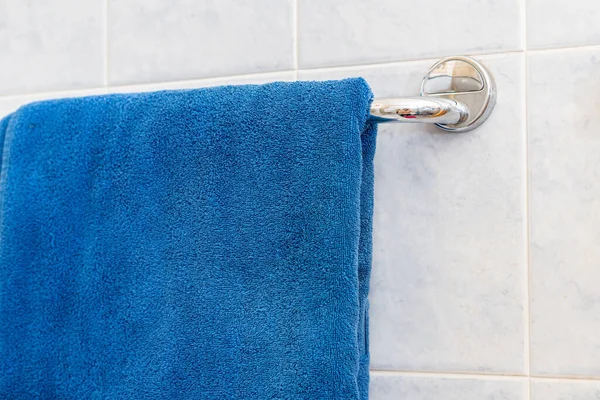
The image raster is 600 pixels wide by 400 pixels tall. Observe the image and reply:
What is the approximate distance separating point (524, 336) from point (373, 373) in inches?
6.4

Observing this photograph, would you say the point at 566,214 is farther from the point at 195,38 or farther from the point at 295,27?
the point at 195,38

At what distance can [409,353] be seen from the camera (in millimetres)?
734

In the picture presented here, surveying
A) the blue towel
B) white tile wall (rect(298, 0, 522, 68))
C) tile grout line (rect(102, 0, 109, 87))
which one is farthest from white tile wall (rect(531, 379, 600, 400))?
tile grout line (rect(102, 0, 109, 87))

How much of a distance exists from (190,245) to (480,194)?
0.30 metres

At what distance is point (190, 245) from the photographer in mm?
655

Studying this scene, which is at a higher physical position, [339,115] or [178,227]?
[339,115]

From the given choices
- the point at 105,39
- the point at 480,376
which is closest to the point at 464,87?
the point at 480,376

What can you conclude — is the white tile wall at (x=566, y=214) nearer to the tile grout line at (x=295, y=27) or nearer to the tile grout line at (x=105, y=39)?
the tile grout line at (x=295, y=27)

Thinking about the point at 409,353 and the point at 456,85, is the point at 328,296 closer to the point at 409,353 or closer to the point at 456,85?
the point at 409,353

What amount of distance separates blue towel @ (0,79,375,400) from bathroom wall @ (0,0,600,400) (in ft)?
0.29

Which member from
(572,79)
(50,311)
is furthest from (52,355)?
(572,79)

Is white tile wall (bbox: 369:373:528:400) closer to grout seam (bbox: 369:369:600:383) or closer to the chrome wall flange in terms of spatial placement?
grout seam (bbox: 369:369:600:383)

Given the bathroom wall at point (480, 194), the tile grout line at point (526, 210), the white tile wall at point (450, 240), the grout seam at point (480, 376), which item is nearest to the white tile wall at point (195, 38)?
the bathroom wall at point (480, 194)

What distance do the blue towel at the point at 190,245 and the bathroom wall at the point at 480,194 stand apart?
0.09 metres
